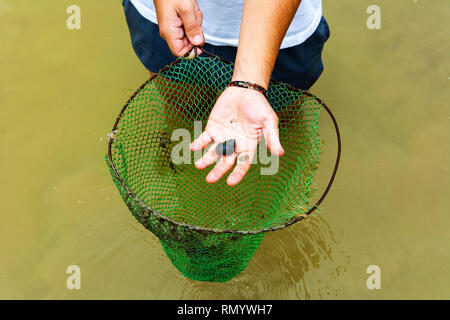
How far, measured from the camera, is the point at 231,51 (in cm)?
164

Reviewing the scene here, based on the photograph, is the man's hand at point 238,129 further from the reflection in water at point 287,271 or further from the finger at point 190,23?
the reflection in water at point 287,271

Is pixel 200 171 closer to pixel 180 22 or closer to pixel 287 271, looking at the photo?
pixel 287 271

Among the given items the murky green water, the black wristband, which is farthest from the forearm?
the murky green water

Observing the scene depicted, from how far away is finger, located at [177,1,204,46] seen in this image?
1.43m

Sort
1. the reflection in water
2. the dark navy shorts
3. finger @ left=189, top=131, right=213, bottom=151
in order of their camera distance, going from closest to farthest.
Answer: finger @ left=189, top=131, right=213, bottom=151 → the dark navy shorts → the reflection in water

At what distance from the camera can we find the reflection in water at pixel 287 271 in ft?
6.05

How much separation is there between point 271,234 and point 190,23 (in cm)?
105

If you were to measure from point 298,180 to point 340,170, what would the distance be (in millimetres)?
487

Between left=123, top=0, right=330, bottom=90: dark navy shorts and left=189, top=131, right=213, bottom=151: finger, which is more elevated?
left=123, top=0, right=330, bottom=90: dark navy shorts

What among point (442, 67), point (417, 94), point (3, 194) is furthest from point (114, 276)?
point (442, 67)

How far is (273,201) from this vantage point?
183cm

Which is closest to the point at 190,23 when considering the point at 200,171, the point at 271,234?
the point at 200,171

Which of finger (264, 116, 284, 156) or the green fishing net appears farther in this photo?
the green fishing net

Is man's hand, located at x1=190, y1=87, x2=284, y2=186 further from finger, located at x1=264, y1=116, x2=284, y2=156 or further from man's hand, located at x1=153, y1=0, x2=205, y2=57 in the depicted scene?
man's hand, located at x1=153, y1=0, x2=205, y2=57
